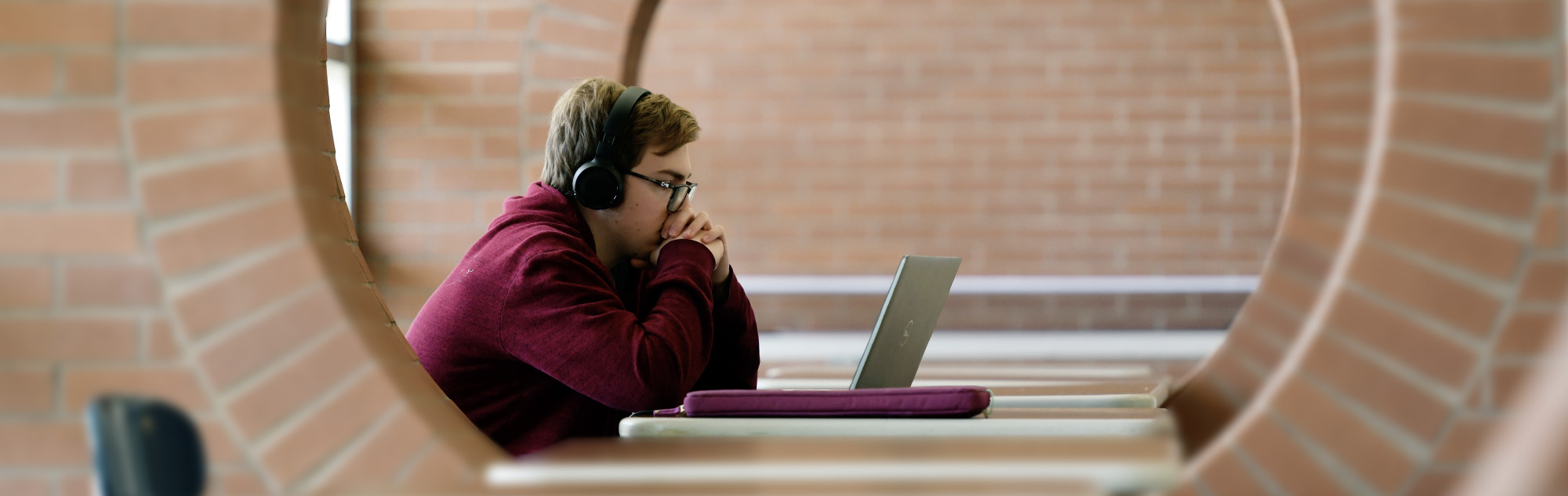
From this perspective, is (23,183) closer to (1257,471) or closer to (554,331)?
(554,331)

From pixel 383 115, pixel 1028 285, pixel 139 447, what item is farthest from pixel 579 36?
pixel 1028 285

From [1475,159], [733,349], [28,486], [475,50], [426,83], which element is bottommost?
[733,349]

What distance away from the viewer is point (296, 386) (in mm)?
1072

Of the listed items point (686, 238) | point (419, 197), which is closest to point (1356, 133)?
point (686, 238)

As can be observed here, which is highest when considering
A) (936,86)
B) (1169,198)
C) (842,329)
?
(936,86)

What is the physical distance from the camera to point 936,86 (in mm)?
4758

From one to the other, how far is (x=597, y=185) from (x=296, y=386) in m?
0.83

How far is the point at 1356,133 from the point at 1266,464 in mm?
332

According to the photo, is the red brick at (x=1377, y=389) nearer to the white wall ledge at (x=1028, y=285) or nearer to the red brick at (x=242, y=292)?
the red brick at (x=242, y=292)

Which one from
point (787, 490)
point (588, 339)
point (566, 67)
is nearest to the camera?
point (787, 490)

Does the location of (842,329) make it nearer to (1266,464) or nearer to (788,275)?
(788,275)

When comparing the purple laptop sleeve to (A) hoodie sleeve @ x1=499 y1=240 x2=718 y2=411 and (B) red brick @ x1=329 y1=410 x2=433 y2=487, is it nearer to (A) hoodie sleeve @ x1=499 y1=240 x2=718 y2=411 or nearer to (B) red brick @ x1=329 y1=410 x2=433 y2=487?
(A) hoodie sleeve @ x1=499 y1=240 x2=718 y2=411

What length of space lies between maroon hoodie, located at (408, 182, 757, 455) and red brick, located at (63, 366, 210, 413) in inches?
24.5

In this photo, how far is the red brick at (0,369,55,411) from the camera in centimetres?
107
